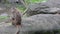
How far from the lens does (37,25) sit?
4.61 meters

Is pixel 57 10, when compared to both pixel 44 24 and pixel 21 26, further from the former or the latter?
pixel 21 26

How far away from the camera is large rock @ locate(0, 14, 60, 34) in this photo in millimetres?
4340

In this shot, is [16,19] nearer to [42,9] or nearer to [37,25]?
[37,25]

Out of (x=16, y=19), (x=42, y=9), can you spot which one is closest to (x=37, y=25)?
(x=16, y=19)

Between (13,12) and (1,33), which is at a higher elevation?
(13,12)

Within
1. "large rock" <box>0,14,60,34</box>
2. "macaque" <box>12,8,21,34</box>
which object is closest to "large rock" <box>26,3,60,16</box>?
"large rock" <box>0,14,60,34</box>

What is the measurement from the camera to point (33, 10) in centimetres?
616

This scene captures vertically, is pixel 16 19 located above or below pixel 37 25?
above

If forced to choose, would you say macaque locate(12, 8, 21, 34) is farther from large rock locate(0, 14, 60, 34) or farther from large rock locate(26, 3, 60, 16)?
large rock locate(26, 3, 60, 16)

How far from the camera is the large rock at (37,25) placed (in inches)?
171

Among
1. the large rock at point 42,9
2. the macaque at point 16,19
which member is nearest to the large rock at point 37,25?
the macaque at point 16,19

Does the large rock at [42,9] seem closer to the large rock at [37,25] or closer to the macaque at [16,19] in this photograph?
the large rock at [37,25]

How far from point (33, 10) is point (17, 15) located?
1513mm

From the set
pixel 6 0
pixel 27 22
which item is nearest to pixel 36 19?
pixel 27 22
